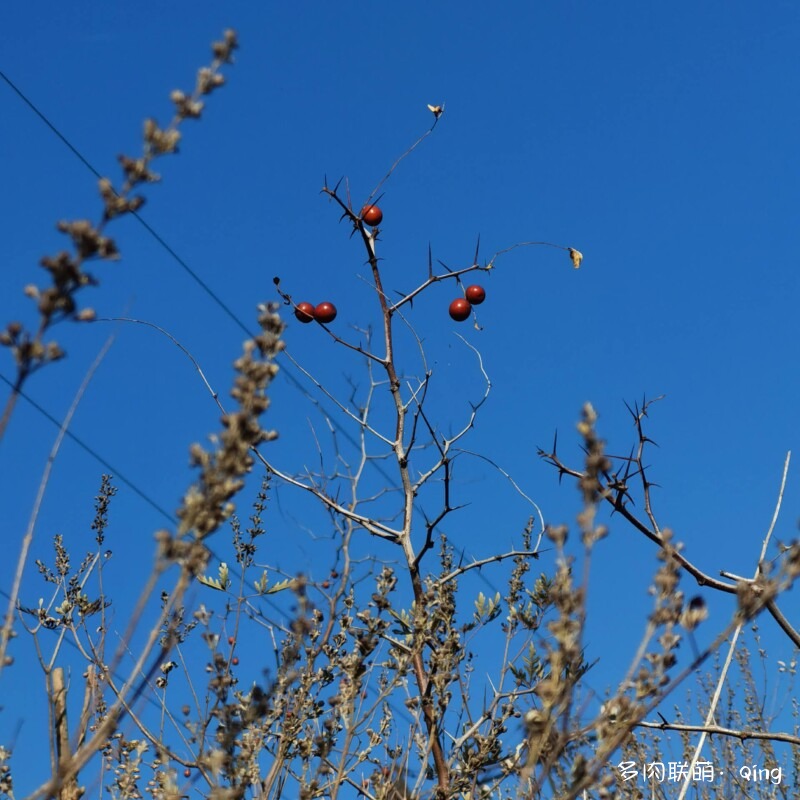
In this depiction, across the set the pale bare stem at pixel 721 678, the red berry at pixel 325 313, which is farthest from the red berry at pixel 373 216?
the pale bare stem at pixel 721 678

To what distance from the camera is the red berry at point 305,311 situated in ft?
12.1

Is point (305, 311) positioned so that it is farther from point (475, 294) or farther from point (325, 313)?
point (475, 294)

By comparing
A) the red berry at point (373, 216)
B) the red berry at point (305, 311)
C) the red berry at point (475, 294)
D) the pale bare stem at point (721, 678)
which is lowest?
the pale bare stem at point (721, 678)

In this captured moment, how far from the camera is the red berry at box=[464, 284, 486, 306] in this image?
4.04m

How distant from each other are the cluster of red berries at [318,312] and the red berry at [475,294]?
2.17 feet

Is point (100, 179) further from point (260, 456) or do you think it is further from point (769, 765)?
point (769, 765)

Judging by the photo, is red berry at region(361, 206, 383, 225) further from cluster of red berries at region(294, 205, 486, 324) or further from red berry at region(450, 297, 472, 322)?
red berry at region(450, 297, 472, 322)

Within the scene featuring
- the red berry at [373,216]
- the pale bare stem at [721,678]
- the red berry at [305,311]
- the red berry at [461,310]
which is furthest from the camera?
the red berry at [461,310]

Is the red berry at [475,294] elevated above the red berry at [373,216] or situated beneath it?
elevated above

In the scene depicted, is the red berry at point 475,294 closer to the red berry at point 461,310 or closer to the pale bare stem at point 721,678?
the red berry at point 461,310

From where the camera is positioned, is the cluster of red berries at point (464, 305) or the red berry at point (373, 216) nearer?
the red berry at point (373, 216)

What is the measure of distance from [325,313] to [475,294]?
0.73 m

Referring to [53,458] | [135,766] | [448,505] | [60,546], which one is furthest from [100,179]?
[60,546]

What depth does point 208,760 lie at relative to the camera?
153 cm
